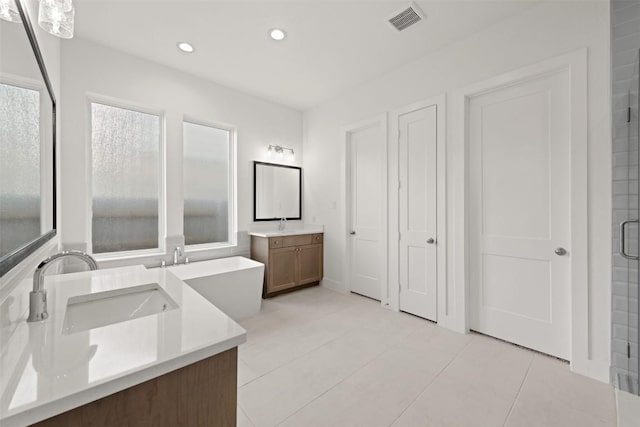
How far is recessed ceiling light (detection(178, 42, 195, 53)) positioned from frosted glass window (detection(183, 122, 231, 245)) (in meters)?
0.88

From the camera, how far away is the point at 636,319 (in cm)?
179

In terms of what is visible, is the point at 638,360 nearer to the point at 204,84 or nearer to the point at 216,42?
the point at 216,42

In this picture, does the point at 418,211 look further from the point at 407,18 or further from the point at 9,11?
the point at 9,11

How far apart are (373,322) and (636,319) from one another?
76.6 inches

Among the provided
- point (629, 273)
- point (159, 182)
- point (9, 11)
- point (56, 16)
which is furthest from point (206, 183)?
point (629, 273)

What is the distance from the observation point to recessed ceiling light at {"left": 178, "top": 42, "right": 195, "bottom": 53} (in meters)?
2.84

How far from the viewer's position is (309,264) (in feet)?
13.5

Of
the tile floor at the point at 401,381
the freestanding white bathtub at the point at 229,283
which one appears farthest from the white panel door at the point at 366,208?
the freestanding white bathtub at the point at 229,283

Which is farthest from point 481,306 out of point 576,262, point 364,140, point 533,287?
point 364,140

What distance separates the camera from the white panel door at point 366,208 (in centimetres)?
364

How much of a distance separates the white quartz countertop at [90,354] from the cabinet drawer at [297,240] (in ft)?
8.92

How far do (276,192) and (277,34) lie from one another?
2.18m

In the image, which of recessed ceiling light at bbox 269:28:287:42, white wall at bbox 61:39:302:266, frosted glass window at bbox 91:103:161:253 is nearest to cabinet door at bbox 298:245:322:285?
white wall at bbox 61:39:302:266

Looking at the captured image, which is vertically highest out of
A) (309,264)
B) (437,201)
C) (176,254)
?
(437,201)
